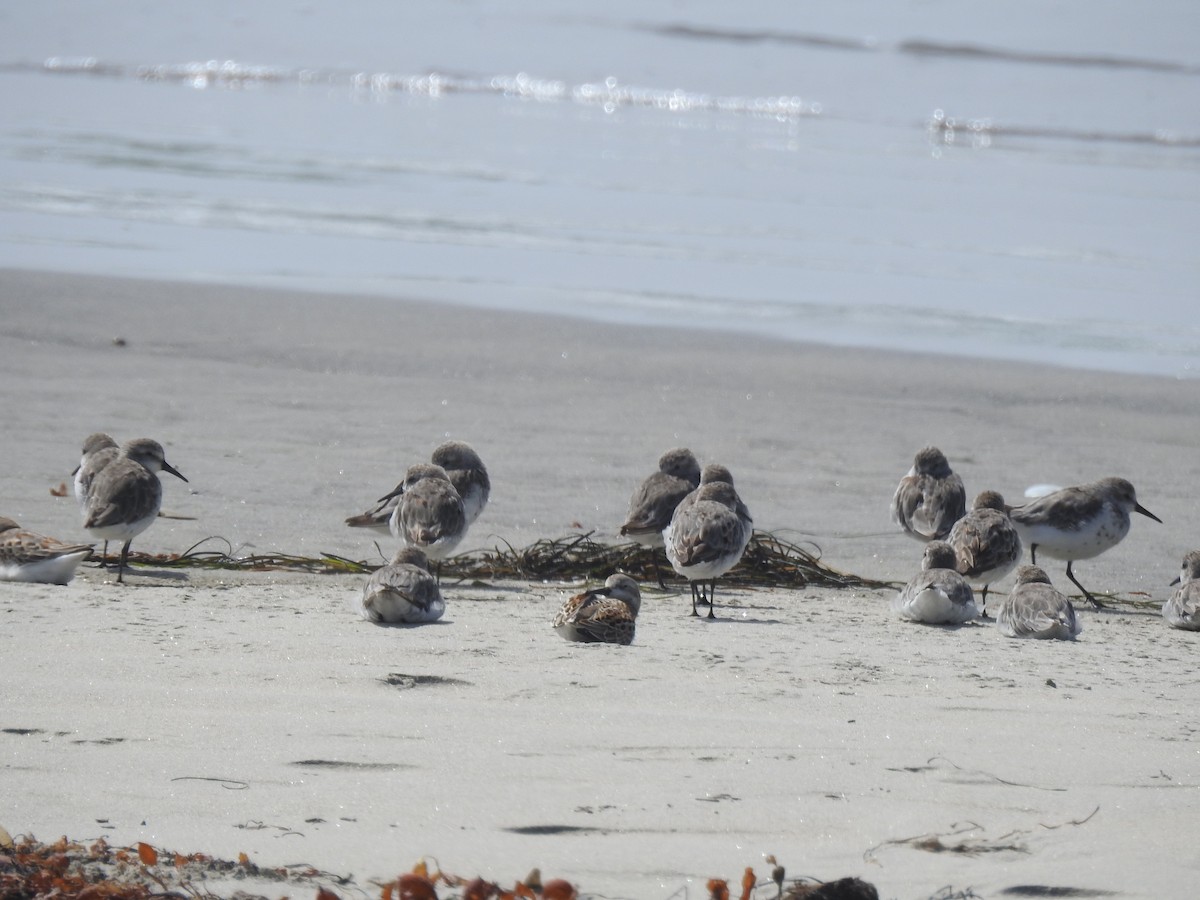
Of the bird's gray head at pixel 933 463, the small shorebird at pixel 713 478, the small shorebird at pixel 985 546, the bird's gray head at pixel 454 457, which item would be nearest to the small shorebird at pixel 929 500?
the bird's gray head at pixel 933 463

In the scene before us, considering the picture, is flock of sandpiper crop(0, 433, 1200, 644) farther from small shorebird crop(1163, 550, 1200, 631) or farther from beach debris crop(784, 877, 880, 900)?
beach debris crop(784, 877, 880, 900)

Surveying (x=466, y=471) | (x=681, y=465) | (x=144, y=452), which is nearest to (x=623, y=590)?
(x=466, y=471)

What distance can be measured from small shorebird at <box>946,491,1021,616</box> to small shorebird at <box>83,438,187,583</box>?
12.5 feet

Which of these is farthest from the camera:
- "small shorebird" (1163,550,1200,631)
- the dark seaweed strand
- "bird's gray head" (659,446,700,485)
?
"bird's gray head" (659,446,700,485)

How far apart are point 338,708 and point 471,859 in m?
1.17

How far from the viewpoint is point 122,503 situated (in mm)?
7336

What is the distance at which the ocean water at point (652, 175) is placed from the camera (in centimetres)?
1598

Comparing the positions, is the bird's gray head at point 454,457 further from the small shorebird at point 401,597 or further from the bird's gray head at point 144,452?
the small shorebird at point 401,597

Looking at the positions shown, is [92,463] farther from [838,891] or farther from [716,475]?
[838,891]

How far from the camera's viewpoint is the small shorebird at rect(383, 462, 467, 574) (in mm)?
7578

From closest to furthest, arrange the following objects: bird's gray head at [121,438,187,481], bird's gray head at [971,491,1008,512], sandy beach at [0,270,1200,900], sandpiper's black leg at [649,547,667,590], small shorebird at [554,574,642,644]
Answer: sandy beach at [0,270,1200,900] → small shorebird at [554,574,642,644] → bird's gray head at [121,438,187,481] → sandpiper's black leg at [649,547,667,590] → bird's gray head at [971,491,1008,512]

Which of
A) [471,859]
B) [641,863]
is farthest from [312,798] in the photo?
[641,863]

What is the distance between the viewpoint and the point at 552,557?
318 inches

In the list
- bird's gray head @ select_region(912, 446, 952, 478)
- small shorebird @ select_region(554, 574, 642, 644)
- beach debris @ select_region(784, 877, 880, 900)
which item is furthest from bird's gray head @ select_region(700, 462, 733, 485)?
beach debris @ select_region(784, 877, 880, 900)
